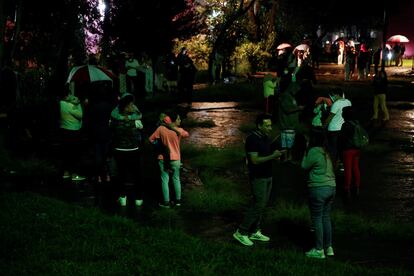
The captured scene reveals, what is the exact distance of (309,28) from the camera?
48.2 m

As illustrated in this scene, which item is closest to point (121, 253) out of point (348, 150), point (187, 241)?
point (187, 241)

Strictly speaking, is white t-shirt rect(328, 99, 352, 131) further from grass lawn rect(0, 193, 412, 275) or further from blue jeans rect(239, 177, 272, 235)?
grass lawn rect(0, 193, 412, 275)

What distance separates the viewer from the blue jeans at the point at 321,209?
8.46 metres

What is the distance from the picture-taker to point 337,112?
13.2 m

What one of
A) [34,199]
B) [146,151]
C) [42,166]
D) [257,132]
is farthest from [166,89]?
[257,132]

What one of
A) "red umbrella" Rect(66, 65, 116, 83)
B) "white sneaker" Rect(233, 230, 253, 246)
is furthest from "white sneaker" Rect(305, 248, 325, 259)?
"red umbrella" Rect(66, 65, 116, 83)

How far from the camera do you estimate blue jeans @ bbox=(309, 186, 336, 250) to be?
8461 mm

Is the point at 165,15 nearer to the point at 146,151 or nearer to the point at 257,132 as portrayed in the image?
the point at 146,151

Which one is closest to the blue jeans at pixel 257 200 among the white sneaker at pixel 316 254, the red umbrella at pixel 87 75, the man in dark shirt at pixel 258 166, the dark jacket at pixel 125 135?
the man in dark shirt at pixel 258 166

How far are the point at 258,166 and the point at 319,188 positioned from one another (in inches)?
35.3

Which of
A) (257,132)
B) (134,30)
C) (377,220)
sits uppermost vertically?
(134,30)

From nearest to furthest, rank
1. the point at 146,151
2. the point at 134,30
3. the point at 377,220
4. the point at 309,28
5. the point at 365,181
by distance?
the point at 377,220 → the point at 365,181 → the point at 146,151 → the point at 134,30 → the point at 309,28

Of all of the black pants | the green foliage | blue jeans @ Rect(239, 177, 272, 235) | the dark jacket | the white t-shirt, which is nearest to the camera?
blue jeans @ Rect(239, 177, 272, 235)

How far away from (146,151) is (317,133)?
7.41 meters
